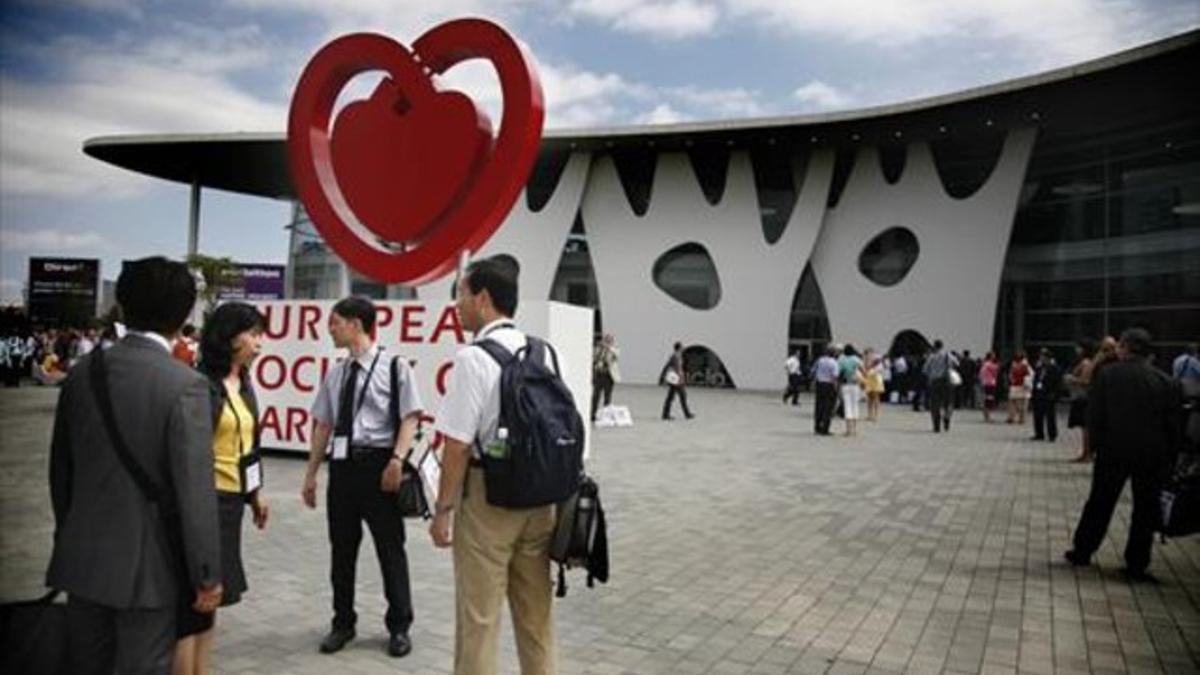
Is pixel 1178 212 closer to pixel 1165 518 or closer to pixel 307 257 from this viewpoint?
pixel 1165 518

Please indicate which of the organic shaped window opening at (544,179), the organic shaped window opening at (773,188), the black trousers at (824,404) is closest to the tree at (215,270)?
the organic shaped window opening at (544,179)

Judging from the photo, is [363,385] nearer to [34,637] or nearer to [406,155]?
[34,637]

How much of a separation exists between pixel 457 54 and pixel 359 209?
224 centimetres

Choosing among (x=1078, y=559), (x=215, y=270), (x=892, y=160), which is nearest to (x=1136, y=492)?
(x=1078, y=559)

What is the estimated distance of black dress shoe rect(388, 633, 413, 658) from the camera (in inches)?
171

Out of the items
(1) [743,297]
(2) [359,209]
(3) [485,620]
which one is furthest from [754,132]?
(3) [485,620]

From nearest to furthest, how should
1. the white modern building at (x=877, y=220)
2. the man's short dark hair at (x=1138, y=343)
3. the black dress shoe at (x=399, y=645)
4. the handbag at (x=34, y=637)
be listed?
the handbag at (x=34, y=637), the black dress shoe at (x=399, y=645), the man's short dark hair at (x=1138, y=343), the white modern building at (x=877, y=220)

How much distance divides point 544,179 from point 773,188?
29.6 ft

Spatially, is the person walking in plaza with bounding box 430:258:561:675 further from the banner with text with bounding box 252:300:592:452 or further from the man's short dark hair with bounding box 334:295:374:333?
the banner with text with bounding box 252:300:592:452

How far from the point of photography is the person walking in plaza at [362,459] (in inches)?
175

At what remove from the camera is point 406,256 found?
9.89 meters

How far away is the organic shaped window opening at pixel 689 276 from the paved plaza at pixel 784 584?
73.9 ft

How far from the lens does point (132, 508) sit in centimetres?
263

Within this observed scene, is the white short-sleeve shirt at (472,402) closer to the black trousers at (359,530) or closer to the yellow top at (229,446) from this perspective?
the yellow top at (229,446)
